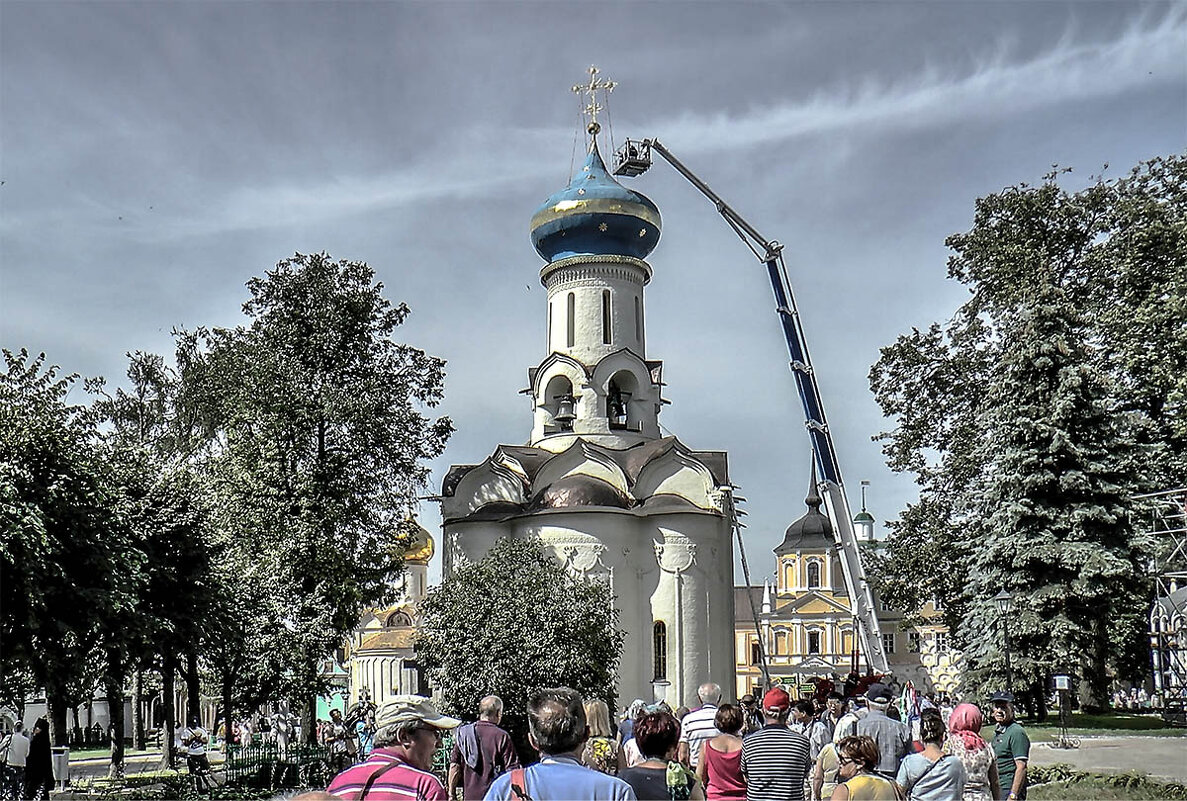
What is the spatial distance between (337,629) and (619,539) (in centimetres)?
999

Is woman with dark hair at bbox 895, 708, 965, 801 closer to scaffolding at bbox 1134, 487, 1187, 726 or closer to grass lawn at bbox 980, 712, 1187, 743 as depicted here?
grass lawn at bbox 980, 712, 1187, 743

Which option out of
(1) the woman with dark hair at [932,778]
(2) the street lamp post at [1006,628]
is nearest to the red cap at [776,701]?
(1) the woman with dark hair at [932,778]

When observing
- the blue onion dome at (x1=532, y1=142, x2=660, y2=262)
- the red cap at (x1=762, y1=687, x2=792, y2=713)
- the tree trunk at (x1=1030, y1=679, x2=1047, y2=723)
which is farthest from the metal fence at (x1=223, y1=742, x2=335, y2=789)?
the blue onion dome at (x1=532, y1=142, x2=660, y2=262)

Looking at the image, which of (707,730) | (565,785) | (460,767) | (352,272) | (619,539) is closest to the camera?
(565,785)

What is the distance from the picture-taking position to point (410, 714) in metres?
6.05

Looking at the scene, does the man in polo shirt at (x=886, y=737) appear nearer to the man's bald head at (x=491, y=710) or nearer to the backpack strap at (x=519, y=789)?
the man's bald head at (x=491, y=710)

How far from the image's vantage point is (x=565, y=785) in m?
4.98

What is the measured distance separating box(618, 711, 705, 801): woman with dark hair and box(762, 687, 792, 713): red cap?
252 centimetres

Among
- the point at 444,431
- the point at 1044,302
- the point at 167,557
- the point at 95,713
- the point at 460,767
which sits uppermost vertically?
the point at 1044,302

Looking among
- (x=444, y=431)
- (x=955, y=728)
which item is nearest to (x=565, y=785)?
(x=955, y=728)

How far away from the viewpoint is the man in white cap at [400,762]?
219 inches

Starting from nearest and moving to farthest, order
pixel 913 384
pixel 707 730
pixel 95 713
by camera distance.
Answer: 1. pixel 707 730
2. pixel 913 384
3. pixel 95 713

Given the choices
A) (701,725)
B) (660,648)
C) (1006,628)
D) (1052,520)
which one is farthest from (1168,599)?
(701,725)

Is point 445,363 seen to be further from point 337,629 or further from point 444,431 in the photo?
point 337,629
